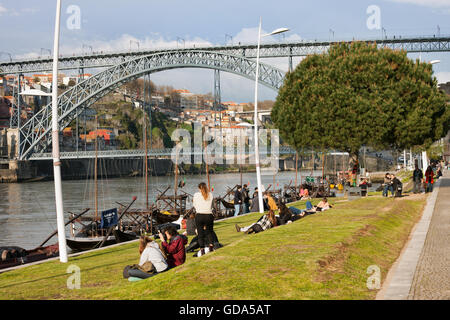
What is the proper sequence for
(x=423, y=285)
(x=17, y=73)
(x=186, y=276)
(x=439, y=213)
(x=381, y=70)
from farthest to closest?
(x=17, y=73), (x=381, y=70), (x=439, y=213), (x=186, y=276), (x=423, y=285)

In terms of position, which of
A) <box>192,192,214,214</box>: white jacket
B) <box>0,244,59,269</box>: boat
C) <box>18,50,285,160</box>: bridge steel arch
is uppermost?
<box>18,50,285,160</box>: bridge steel arch

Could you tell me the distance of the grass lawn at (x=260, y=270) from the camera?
709cm

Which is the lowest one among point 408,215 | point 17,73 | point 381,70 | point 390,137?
point 408,215

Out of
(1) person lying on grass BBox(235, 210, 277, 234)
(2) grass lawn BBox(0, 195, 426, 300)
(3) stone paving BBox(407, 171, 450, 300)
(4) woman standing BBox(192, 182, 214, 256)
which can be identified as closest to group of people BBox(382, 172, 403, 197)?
(3) stone paving BBox(407, 171, 450, 300)

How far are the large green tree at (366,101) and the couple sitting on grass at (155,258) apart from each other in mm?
21823

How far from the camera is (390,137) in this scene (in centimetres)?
3067

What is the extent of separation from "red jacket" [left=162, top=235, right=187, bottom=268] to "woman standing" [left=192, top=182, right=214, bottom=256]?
0.97m

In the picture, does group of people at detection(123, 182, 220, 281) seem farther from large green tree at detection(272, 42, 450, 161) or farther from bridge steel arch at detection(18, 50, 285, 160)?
bridge steel arch at detection(18, 50, 285, 160)

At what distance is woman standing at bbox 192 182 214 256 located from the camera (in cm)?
1061
